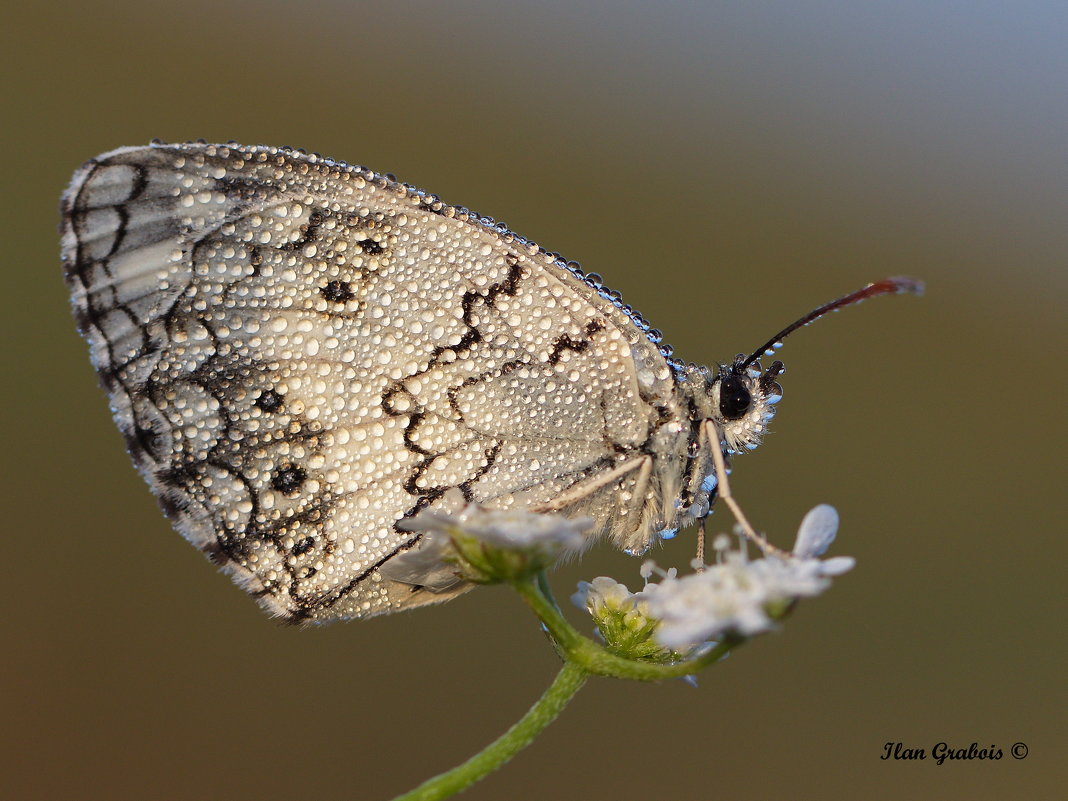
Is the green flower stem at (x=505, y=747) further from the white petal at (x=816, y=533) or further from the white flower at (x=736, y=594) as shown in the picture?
the white petal at (x=816, y=533)

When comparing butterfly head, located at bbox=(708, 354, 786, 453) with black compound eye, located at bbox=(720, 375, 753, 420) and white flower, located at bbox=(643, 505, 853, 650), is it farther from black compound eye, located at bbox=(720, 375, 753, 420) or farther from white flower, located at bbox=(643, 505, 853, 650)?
white flower, located at bbox=(643, 505, 853, 650)

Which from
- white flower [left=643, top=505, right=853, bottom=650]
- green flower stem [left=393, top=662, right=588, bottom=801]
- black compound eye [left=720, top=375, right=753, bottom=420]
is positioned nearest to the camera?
green flower stem [left=393, top=662, right=588, bottom=801]

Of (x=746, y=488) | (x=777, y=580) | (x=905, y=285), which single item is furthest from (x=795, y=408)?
(x=777, y=580)

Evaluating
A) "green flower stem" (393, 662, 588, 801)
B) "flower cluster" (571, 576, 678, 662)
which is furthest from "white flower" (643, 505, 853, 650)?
"flower cluster" (571, 576, 678, 662)

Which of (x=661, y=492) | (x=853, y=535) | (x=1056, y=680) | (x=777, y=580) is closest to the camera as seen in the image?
(x=777, y=580)

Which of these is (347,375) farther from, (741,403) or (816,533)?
(816,533)

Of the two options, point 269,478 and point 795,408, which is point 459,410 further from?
point 795,408

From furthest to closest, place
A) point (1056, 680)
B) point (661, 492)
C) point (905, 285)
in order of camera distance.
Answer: point (1056, 680)
point (661, 492)
point (905, 285)
